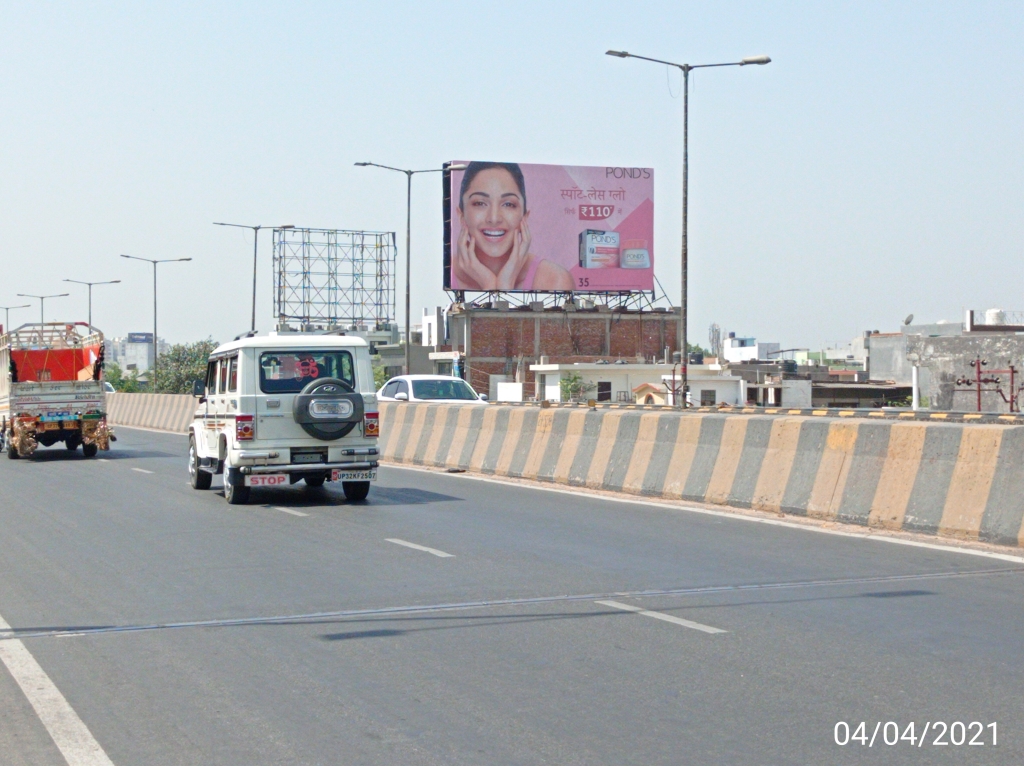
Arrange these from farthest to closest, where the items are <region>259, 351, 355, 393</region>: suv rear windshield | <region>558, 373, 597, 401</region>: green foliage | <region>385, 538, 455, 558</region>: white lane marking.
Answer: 1. <region>558, 373, 597, 401</region>: green foliage
2. <region>259, 351, 355, 393</region>: suv rear windshield
3. <region>385, 538, 455, 558</region>: white lane marking

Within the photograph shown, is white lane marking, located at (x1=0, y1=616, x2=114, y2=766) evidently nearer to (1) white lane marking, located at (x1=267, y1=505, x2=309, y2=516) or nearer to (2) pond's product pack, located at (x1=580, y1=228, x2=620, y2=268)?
(1) white lane marking, located at (x1=267, y1=505, x2=309, y2=516)

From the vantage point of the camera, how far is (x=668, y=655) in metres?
7.48

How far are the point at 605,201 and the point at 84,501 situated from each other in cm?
6469

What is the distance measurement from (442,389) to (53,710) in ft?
79.2

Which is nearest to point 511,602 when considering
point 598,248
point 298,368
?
point 298,368

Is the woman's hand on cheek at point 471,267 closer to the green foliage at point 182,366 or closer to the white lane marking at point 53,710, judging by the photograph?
the green foliage at point 182,366

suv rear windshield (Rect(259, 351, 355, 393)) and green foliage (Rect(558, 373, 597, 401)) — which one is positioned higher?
suv rear windshield (Rect(259, 351, 355, 393))

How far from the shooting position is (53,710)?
6422 mm

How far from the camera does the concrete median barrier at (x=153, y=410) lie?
160 ft

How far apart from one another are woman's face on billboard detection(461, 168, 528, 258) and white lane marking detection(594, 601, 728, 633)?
69.2 m

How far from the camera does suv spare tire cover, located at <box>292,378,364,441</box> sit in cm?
1677

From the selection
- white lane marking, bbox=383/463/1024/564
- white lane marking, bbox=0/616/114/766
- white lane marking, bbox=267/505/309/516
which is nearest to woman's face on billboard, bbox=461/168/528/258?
white lane marking, bbox=383/463/1024/564

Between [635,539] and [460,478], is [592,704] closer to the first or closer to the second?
[635,539]
